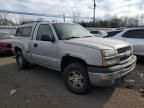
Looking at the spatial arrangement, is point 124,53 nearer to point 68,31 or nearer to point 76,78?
point 76,78

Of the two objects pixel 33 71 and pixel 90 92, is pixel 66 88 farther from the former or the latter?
pixel 33 71

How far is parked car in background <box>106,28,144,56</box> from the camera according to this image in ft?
23.8

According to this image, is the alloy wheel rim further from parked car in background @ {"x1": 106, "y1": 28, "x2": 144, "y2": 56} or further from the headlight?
parked car in background @ {"x1": 106, "y1": 28, "x2": 144, "y2": 56}

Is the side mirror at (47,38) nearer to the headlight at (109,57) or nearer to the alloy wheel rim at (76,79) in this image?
the alloy wheel rim at (76,79)

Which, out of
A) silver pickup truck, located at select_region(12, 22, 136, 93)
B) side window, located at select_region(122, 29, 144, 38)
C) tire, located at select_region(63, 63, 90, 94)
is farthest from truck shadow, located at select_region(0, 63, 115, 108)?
side window, located at select_region(122, 29, 144, 38)

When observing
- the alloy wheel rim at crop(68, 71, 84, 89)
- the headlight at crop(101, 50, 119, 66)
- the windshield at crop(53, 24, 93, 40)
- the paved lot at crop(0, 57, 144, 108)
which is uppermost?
the windshield at crop(53, 24, 93, 40)

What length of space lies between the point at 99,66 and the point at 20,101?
6.88 feet

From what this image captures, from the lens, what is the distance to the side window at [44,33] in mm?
5135

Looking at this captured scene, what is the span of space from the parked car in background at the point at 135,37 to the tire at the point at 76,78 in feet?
12.9

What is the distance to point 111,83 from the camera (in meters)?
3.95

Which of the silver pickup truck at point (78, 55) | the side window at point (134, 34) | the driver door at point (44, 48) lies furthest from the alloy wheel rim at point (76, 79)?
the side window at point (134, 34)

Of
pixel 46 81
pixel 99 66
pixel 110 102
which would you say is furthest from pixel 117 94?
pixel 46 81

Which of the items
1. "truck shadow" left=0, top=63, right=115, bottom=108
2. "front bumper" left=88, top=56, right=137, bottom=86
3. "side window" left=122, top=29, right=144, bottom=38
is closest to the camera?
"front bumper" left=88, top=56, right=137, bottom=86

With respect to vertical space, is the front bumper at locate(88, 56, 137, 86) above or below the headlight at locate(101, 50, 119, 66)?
below
